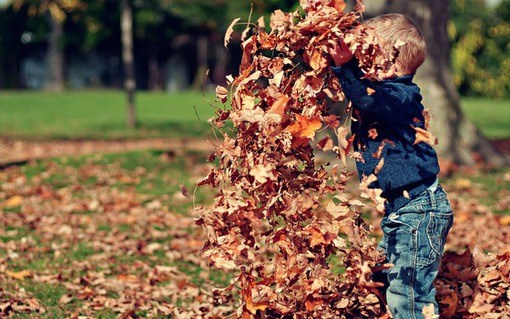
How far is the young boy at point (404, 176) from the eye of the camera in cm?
357

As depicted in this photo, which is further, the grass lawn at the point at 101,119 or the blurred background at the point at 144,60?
the blurred background at the point at 144,60

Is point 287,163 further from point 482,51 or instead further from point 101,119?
point 482,51

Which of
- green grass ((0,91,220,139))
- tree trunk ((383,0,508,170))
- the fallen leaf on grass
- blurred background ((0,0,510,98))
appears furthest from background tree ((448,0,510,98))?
the fallen leaf on grass

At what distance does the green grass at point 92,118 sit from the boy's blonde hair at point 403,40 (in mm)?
8107

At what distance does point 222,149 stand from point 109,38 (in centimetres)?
4655

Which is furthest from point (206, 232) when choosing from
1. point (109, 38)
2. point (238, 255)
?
point (109, 38)

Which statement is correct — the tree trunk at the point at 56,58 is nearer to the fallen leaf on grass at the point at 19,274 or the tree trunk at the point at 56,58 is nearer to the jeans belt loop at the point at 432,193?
the fallen leaf on grass at the point at 19,274

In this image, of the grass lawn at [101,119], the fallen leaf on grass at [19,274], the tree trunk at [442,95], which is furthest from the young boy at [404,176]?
the grass lawn at [101,119]

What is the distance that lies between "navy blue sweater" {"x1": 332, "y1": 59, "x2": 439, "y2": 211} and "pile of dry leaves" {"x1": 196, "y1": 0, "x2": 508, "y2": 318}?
0.08 metres

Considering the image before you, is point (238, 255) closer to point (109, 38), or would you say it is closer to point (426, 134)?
point (426, 134)

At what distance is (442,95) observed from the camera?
36.3ft

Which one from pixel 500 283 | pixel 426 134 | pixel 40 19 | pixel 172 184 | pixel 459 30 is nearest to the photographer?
pixel 426 134

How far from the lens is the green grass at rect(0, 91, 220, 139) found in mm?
17750

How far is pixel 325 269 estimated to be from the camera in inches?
144
